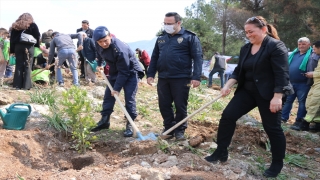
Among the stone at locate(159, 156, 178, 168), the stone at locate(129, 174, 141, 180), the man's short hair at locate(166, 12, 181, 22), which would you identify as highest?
the man's short hair at locate(166, 12, 181, 22)

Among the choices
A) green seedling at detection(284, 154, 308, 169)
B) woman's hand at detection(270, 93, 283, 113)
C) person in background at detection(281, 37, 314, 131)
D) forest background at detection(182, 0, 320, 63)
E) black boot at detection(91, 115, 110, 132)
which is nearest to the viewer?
woman's hand at detection(270, 93, 283, 113)

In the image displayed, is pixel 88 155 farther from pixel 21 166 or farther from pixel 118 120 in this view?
pixel 118 120

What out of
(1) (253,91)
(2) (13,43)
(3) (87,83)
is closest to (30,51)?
(2) (13,43)

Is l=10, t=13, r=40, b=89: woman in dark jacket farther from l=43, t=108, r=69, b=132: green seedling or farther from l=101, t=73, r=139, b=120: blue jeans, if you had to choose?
l=101, t=73, r=139, b=120: blue jeans

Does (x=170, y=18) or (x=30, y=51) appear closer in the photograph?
(x=170, y=18)

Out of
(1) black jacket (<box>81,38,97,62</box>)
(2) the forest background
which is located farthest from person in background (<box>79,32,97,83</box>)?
(2) the forest background

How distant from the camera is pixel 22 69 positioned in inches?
263

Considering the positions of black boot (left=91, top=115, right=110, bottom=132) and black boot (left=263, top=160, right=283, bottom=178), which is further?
black boot (left=91, top=115, right=110, bottom=132)

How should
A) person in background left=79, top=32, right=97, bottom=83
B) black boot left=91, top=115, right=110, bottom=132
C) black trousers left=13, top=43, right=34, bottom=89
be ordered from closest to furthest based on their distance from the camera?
black boot left=91, top=115, right=110, bottom=132 < black trousers left=13, top=43, right=34, bottom=89 < person in background left=79, top=32, right=97, bottom=83

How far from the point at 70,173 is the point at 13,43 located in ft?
14.5

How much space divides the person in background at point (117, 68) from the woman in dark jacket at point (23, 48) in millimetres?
2503

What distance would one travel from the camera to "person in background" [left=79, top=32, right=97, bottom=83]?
8164 mm

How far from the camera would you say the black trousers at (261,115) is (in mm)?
3201

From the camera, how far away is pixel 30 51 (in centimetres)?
660
